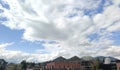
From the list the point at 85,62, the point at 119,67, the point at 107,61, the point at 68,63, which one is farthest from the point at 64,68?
the point at 119,67

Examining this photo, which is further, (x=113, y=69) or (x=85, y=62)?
(x=85, y=62)

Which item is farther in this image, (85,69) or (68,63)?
(68,63)

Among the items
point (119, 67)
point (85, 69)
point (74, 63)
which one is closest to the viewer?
point (119, 67)

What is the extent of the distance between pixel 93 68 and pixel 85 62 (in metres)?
26.0

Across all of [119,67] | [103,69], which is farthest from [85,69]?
[119,67]

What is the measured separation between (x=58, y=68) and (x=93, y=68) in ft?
156

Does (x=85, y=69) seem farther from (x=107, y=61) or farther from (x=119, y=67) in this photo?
(x=119, y=67)

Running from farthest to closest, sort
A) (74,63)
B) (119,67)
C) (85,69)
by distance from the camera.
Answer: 1. (74,63)
2. (85,69)
3. (119,67)

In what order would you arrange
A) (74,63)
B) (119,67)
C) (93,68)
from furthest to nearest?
(74,63) → (93,68) → (119,67)

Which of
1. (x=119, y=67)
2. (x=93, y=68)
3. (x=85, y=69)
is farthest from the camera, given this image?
(x=85, y=69)

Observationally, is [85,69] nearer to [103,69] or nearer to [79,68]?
[79,68]

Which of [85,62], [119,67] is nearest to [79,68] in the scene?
[85,62]

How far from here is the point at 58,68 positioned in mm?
199625

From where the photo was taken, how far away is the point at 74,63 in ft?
633
